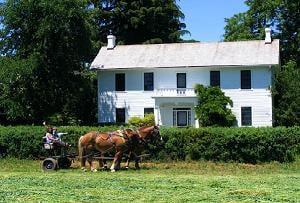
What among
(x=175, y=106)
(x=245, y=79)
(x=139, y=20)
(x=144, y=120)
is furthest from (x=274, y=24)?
(x=144, y=120)

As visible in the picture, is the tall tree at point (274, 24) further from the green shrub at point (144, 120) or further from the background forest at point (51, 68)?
the green shrub at point (144, 120)

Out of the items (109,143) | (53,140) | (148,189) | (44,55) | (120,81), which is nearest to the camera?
(148,189)

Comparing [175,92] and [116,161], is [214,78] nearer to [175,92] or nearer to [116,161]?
[175,92]

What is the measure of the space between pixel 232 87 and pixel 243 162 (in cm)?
2331

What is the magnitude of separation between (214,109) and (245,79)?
4.35 meters

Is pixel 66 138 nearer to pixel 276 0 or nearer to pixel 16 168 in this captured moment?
pixel 16 168

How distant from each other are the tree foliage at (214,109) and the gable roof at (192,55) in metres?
2.54

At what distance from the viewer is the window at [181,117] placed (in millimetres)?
47438

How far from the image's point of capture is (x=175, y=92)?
46.8 meters

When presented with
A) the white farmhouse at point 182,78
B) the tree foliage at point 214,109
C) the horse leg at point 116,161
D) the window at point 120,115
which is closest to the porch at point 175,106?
the white farmhouse at point 182,78

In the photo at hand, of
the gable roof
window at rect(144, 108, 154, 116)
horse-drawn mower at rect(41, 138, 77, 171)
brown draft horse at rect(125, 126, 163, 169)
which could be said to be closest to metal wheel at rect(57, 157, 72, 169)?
horse-drawn mower at rect(41, 138, 77, 171)

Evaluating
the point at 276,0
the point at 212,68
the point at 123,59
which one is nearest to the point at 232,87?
the point at 212,68

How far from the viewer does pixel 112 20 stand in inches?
2598

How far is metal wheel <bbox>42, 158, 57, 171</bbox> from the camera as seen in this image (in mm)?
21531
